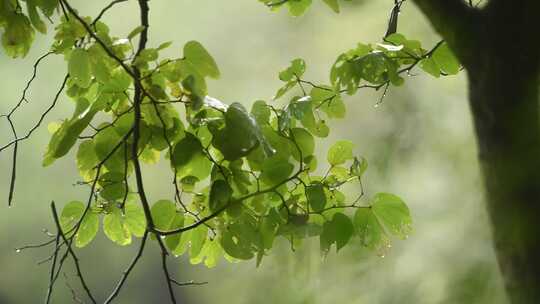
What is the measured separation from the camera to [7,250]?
1.88 m

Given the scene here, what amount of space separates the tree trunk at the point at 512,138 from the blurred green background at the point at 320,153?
60 centimetres

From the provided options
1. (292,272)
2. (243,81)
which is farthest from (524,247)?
(243,81)

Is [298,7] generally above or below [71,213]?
above

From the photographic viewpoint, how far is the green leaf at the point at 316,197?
2.13ft

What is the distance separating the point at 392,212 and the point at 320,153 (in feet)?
2.84

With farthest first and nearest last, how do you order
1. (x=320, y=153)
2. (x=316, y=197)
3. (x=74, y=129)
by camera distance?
(x=320, y=153), (x=316, y=197), (x=74, y=129)

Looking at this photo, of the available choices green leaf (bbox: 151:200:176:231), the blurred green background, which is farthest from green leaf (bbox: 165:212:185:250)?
the blurred green background

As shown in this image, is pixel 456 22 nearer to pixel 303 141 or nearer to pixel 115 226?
pixel 303 141

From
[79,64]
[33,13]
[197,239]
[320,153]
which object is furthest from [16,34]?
[320,153]

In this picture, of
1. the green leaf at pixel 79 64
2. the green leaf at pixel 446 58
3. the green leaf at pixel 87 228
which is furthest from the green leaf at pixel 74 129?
the green leaf at pixel 446 58

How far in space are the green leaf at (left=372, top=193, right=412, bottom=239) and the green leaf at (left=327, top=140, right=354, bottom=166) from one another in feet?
0.24

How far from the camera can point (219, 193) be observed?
1.94 feet

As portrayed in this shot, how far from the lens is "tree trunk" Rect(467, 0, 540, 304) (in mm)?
406

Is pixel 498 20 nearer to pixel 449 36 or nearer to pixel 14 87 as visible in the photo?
pixel 449 36
